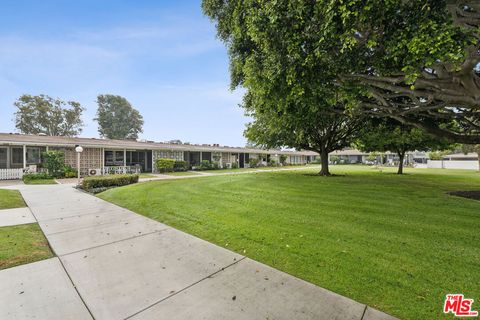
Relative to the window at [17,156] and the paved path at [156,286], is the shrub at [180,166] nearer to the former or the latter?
the window at [17,156]

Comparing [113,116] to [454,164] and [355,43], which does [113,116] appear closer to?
[355,43]

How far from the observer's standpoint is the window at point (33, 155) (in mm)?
17203

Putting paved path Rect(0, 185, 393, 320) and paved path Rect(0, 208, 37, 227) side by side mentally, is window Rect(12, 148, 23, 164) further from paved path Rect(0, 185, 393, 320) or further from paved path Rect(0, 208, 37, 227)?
paved path Rect(0, 185, 393, 320)

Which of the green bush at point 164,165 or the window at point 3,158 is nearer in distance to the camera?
the window at point 3,158

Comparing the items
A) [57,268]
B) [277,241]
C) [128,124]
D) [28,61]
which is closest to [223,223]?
[277,241]

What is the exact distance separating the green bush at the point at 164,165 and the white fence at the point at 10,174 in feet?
32.6

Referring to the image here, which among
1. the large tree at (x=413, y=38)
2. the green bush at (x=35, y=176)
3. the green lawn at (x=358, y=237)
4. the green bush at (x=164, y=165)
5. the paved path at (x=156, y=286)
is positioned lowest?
the paved path at (x=156, y=286)

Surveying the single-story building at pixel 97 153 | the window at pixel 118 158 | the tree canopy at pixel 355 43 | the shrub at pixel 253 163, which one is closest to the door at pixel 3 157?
the single-story building at pixel 97 153

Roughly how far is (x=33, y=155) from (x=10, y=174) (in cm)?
272

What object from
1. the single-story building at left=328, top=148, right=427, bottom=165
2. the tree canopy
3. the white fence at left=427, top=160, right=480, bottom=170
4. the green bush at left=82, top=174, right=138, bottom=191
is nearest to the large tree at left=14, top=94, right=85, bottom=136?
the green bush at left=82, top=174, right=138, bottom=191

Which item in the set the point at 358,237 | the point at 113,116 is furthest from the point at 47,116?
the point at 358,237

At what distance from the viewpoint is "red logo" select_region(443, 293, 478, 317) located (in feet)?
7.58

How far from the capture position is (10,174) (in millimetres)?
15133

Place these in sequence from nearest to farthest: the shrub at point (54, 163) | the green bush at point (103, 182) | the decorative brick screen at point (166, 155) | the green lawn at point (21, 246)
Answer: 1. the green lawn at point (21, 246)
2. the green bush at point (103, 182)
3. the shrub at point (54, 163)
4. the decorative brick screen at point (166, 155)
